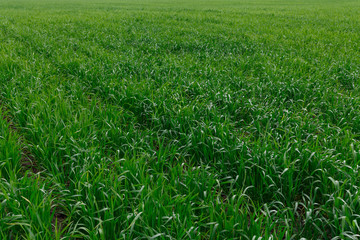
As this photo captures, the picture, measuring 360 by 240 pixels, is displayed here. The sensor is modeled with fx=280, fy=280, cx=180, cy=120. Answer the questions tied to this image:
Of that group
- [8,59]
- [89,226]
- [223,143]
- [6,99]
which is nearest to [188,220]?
[89,226]

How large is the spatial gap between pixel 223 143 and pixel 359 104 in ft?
10.1

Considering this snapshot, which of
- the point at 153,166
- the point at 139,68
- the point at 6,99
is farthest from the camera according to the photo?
the point at 139,68

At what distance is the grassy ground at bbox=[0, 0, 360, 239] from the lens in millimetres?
2443

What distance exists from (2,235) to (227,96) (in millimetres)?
4045

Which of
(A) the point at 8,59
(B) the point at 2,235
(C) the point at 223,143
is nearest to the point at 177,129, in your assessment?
(C) the point at 223,143

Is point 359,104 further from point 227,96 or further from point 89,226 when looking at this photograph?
point 89,226

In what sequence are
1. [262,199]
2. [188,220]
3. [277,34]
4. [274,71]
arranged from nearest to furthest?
[188,220], [262,199], [274,71], [277,34]

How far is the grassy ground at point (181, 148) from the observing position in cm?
244

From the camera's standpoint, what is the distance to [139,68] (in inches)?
293

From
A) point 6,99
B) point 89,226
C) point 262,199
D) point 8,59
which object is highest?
point 8,59

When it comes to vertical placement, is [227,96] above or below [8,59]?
below

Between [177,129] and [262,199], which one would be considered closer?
[262,199]

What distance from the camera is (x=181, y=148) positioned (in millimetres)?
3871

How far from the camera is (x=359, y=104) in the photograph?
5.03 meters
